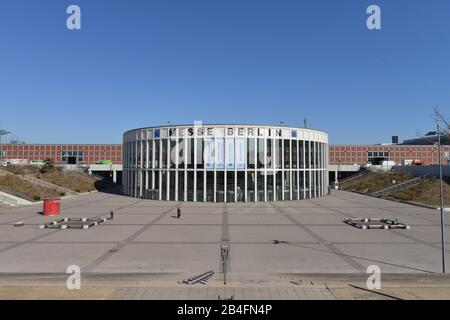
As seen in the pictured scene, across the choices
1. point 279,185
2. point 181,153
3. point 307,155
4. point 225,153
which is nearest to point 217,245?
point 225,153

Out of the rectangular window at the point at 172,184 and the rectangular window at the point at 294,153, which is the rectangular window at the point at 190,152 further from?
the rectangular window at the point at 294,153

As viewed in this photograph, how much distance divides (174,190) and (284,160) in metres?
17.9

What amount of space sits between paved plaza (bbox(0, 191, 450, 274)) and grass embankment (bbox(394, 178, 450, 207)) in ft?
53.0

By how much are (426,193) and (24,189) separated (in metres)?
64.0

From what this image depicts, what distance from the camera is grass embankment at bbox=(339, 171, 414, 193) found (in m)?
71.1

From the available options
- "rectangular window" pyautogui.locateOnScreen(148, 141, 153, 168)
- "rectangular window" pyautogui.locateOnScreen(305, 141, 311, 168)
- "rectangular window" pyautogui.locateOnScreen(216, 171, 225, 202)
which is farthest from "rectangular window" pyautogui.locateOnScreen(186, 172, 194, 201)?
"rectangular window" pyautogui.locateOnScreen(305, 141, 311, 168)

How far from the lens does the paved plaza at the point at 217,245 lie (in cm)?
1775

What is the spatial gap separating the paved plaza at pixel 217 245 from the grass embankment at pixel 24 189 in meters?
14.5

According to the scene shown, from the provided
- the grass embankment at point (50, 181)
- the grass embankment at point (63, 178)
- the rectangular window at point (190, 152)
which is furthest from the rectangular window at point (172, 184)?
the grass embankment at point (63, 178)

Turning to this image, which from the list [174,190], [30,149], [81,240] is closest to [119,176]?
[30,149]

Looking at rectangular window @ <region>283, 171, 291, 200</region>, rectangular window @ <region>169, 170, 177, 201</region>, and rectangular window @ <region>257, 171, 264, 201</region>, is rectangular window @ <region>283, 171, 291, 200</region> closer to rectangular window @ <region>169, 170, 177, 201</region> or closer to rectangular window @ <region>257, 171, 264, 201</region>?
rectangular window @ <region>257, 171, 264, 201</region>

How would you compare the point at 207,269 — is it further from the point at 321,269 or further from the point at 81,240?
the point at 81,240
